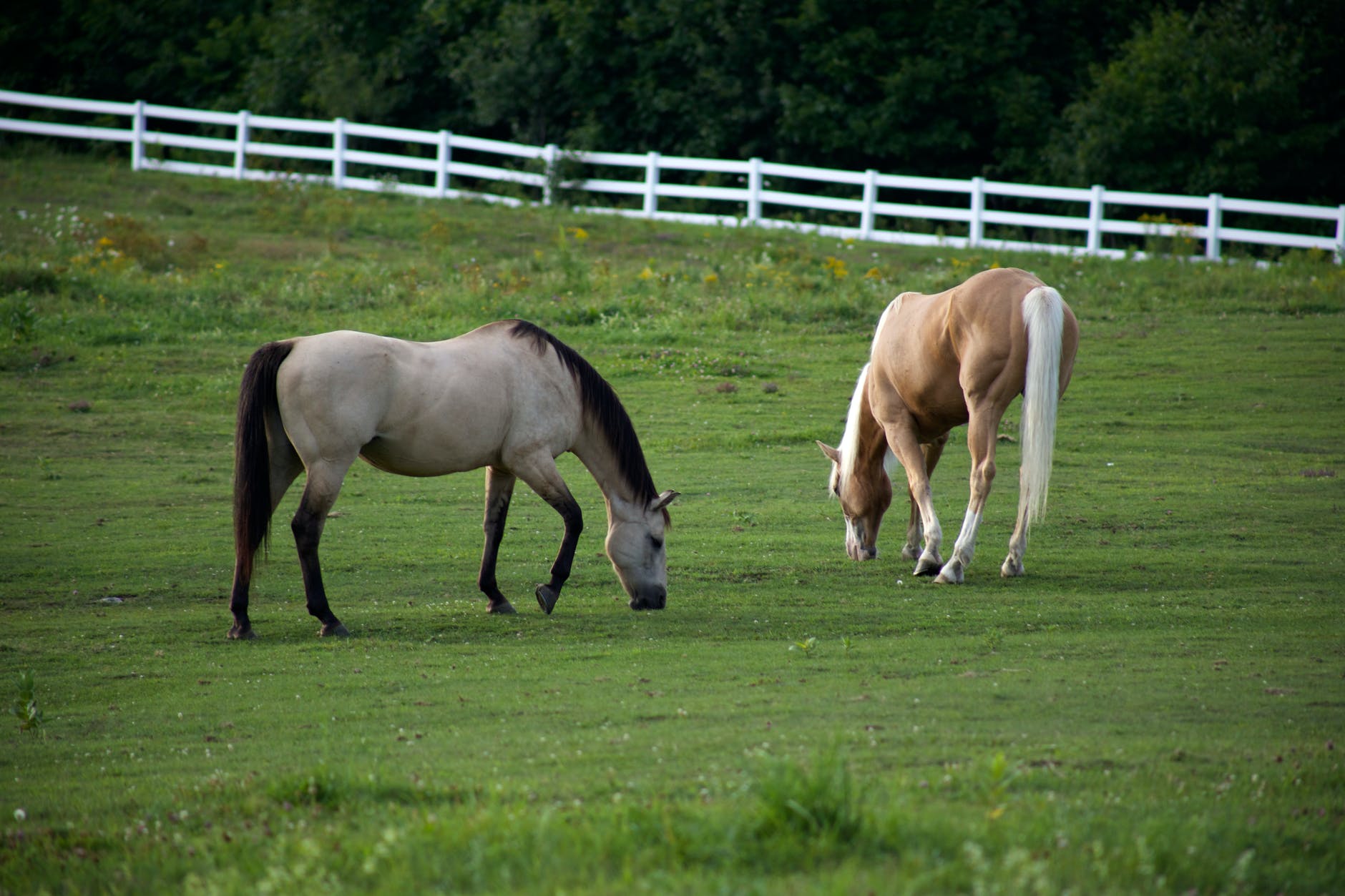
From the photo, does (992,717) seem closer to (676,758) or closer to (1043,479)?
(676,758)

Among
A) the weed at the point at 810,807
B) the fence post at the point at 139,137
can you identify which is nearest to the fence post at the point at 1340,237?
the weed at the point at 810,807

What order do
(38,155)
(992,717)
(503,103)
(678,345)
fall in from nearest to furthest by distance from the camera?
(992,717)
(678,345)
(38,155)
(503,103)

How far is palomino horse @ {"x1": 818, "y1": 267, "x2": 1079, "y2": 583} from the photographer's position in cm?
905

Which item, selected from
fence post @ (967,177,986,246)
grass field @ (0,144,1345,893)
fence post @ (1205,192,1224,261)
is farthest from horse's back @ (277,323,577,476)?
fence post @ (1205,192,1224,261)

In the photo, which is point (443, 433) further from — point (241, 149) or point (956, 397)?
point (241, 149)

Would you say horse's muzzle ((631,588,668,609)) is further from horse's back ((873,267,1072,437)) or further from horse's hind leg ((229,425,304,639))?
horse's back ((873,267,1072,437))

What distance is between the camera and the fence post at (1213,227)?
2319 centimetres

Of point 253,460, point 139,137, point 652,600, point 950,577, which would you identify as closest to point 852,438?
point 950,577

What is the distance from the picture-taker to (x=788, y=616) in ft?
27.8

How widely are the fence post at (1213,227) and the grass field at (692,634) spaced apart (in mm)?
2241

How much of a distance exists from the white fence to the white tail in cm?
1496

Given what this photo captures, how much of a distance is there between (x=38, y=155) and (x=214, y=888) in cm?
3197

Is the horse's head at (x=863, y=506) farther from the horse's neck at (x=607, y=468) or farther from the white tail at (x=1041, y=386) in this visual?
the horse's neck at (x=607, y=468)

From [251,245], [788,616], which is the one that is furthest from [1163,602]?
[251,245]
